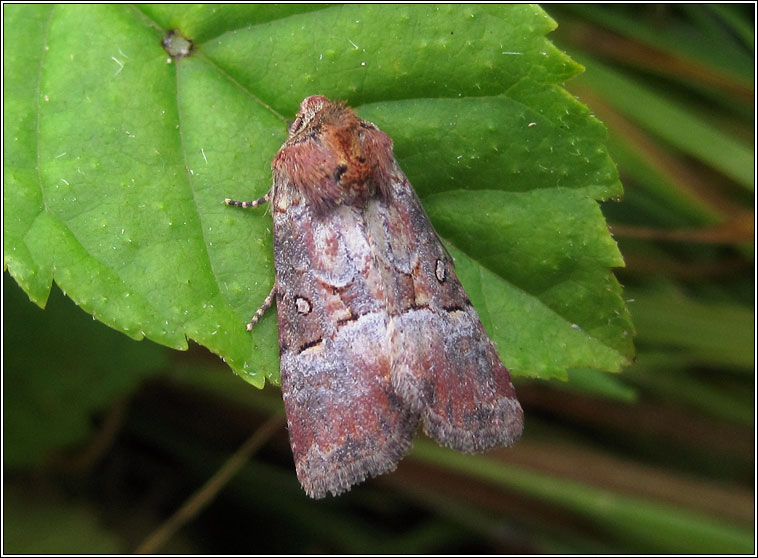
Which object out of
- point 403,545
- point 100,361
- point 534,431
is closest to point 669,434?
point 534,431

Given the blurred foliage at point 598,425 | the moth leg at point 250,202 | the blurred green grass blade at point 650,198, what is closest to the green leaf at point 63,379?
the blurred foliage at point 598,425

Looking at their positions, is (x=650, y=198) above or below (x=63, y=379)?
above

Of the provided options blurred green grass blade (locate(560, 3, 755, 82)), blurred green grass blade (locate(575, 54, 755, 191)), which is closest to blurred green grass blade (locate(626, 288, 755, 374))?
blurred green grass blade (locate(575, 54, 755, 191))

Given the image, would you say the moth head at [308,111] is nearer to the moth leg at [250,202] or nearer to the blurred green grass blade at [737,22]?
the moth leg at [250,202]

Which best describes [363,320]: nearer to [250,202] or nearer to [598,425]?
[250,202]

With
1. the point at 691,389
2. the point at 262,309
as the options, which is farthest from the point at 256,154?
the point at 691,389

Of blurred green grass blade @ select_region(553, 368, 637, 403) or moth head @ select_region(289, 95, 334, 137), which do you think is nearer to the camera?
moth head @ select_region(289, 95, 334, 137)

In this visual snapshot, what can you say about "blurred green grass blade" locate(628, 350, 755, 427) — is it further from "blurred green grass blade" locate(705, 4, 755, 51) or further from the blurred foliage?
"blurred green grass blade" locate(705, 4, 755, 51)
